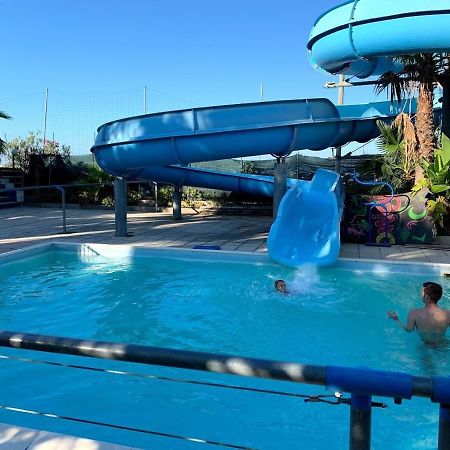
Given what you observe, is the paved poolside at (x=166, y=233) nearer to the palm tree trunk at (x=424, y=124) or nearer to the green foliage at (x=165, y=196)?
the green foliage at (x=165, y=196)

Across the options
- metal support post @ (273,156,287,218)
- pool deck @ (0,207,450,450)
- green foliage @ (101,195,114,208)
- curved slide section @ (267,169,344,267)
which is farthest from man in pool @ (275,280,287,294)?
green foliage @ (101,195,114,208)

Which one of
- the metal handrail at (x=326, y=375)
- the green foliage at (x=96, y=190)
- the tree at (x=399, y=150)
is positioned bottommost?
the metal handrail at (x=326, y=375)

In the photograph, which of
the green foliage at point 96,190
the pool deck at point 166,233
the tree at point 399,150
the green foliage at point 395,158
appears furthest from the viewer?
the green foliage at point 96,190

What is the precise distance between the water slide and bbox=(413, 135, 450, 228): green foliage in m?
1.81

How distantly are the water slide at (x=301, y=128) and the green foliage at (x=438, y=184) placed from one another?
1807 millimetres

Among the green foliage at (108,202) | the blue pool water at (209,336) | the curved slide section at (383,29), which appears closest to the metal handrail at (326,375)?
the blue pool water at (209,336)

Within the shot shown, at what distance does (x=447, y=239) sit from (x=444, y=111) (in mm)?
3406

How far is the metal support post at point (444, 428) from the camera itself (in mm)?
1336

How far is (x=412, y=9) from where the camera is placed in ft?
24.5

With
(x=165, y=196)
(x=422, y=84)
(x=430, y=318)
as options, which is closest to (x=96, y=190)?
(x=165, y=196)

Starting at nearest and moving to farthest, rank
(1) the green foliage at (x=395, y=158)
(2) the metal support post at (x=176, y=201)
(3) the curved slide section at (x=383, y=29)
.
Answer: (3) the curved slide section at (x=383, y=29) < (1) the green foliage at (x=395, y=158) < (2) the metal support post at (x=176, y=201)

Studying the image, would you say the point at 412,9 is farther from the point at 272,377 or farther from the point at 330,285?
the point at 272,377

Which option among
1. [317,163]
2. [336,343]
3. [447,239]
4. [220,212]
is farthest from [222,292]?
[317,163]

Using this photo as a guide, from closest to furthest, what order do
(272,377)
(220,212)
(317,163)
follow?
(272,377), (220,212), (317,163)
